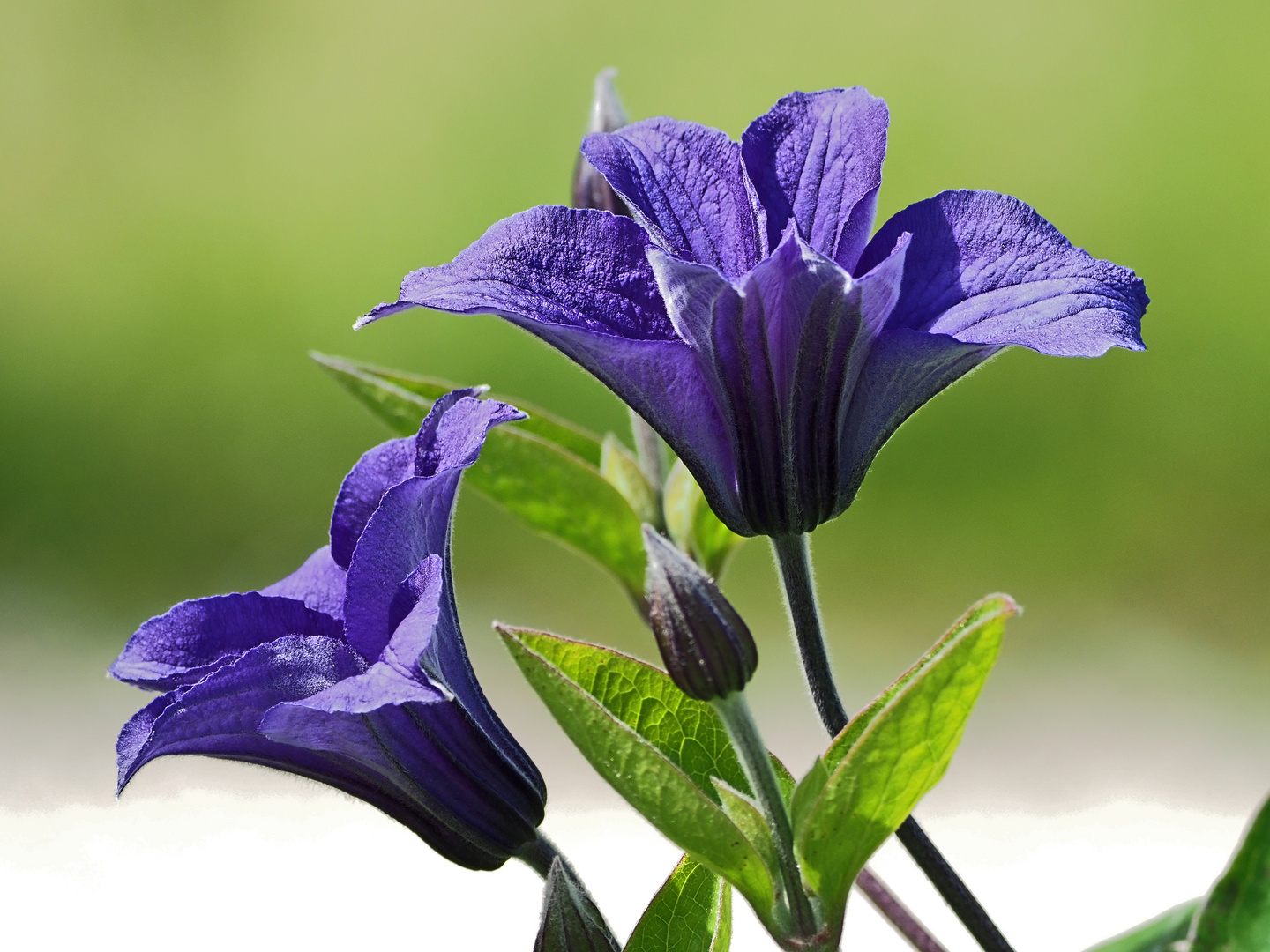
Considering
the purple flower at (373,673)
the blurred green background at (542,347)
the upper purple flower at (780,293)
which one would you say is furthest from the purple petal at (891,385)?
the blurred green background at (542,347)

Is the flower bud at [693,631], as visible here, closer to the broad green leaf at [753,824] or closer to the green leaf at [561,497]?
the broad green leaf at [753,824]

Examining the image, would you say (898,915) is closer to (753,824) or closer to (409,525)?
(753,824)

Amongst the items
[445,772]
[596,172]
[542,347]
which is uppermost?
[542,347]

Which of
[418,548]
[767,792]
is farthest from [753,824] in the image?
[418,548]

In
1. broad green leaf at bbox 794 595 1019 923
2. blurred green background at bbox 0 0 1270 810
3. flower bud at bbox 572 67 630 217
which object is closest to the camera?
broad green leaf at bbox 794 595 1019 923

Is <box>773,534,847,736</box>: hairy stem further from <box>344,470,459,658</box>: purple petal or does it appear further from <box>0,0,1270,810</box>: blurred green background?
<box>0,0,1270,810</box>: blurred green background

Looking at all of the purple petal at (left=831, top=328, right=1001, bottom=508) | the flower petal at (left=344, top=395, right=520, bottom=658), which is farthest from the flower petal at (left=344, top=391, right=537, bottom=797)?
the purple petal at (left=831, top=328, right=1001, bottom=508)
